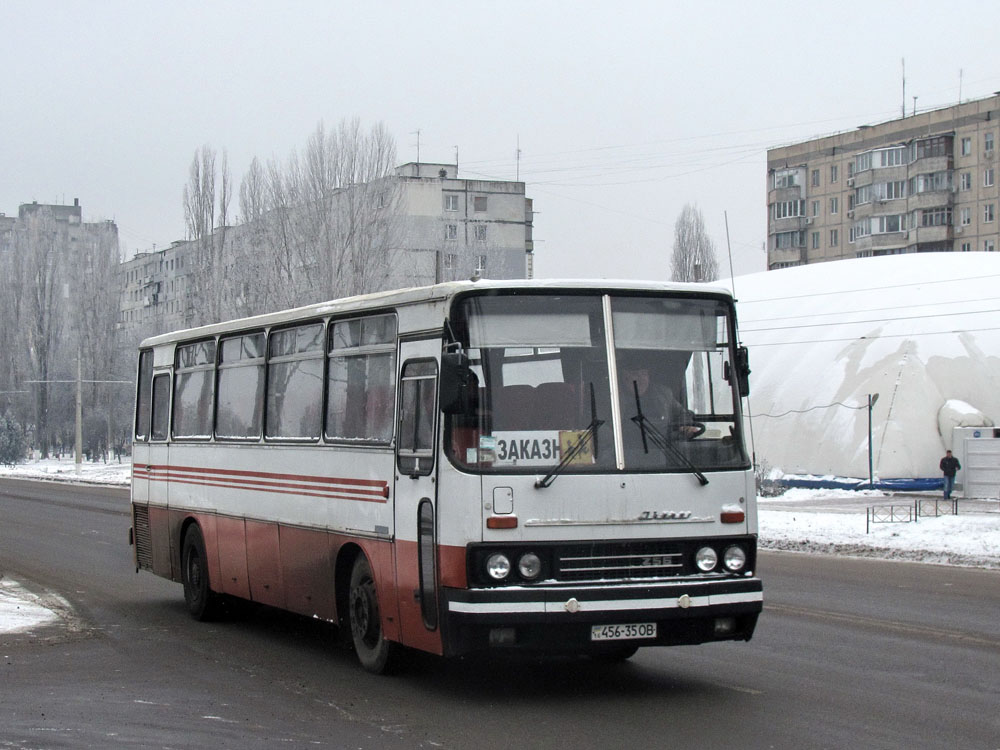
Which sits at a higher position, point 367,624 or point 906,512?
point 367,624

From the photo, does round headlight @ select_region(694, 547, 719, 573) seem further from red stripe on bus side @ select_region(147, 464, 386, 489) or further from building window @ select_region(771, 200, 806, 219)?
building window @ select_region(771, 200, 806, 219)

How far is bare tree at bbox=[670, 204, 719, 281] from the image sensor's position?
93.2m

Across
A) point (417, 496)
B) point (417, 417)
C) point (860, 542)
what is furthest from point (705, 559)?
point (860, 542)

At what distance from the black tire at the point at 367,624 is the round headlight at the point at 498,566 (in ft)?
5.00

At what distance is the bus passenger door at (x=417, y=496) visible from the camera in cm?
916

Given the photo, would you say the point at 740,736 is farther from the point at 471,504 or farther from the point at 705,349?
the point at 705,349

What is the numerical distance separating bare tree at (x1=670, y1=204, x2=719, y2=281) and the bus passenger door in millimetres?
84153

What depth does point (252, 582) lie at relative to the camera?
12641 mm

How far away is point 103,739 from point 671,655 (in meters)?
4.72

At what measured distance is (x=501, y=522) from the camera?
8758mm

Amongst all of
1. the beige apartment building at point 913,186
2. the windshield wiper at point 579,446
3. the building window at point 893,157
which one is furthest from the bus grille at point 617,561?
the building window at point 893,157

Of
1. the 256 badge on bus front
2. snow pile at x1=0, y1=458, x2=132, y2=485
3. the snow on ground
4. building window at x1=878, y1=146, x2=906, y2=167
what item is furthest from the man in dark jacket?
building window at x1=878, y1=146, x2=906, y2=167

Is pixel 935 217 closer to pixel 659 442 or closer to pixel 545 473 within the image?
pixel 659 442

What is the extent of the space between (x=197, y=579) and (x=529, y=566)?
20.9ft
